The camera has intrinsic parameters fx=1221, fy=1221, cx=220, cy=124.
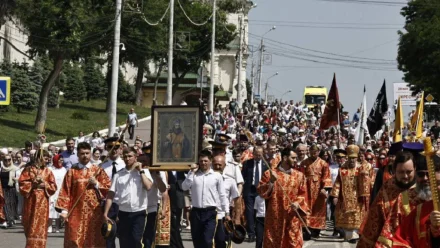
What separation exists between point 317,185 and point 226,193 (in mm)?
6430

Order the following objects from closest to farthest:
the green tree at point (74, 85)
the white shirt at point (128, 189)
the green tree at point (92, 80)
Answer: the white shirt at point (128, 189)
the green tree at point (74, 85)
the green tree at point (92, 80)

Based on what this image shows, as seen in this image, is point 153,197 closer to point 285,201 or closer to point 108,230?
point 108,230

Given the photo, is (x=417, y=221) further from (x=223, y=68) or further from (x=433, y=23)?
(x=223, y=68)

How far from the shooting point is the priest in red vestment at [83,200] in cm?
1496

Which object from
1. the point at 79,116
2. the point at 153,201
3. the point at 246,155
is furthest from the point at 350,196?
the point at 79,116

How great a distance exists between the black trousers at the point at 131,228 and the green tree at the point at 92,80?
6122 centimetres

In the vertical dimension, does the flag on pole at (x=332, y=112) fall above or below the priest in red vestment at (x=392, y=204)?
above

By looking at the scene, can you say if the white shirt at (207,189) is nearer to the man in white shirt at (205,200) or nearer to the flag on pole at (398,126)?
the man in white shirt at (205,200)

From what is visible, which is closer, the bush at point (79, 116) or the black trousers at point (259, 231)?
the black trousers at point (259, 231)

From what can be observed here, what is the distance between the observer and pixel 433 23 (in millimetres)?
88250

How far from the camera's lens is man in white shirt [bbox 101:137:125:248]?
1566cm

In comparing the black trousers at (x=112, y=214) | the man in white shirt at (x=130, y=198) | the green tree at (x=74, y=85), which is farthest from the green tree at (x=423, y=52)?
the man in white shirt at (x=130, y=198)

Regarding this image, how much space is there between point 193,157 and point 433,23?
74.9 meters

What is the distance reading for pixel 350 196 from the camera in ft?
72.7
